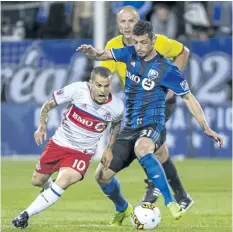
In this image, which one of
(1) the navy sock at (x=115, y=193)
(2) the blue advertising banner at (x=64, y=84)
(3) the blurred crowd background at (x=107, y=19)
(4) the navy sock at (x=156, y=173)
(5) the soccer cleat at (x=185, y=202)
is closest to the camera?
(4) the navy sock at (x=156, y=173)

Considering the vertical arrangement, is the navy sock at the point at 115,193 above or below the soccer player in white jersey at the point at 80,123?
below

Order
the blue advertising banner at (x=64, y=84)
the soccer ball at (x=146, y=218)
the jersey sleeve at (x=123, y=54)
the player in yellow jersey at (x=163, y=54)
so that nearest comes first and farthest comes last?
1. the soccer ball at (x=146, y=218)
2. the jersey sleeve at (x=123, y=54)
3. the player in yellow jersey at (x=163, y=54)
4. the blue advertising banner at (x=64, y=84)

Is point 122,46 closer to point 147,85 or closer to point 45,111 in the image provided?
point 147,85

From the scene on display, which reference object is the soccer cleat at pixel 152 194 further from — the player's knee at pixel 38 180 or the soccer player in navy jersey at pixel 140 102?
the player's knee at pixel 38 180

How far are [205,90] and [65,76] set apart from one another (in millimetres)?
2723

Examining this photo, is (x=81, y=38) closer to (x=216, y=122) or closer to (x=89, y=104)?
(x=216, y=122)

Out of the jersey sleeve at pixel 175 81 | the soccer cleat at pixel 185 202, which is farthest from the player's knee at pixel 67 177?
the soccer cleat at pixel 185 202

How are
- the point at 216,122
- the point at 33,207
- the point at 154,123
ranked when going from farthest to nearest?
the point at 216,122 → the point at 154,123 → the point at 33,207

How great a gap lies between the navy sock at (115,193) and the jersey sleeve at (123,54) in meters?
1.23

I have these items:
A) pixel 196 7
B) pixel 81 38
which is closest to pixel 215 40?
pixel 196 7

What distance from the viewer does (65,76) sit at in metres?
20.9

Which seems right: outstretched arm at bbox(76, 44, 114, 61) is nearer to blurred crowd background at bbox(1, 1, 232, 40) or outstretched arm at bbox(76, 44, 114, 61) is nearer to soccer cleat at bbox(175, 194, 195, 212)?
soccer cleat at bbox(175, 194, 195, 212)

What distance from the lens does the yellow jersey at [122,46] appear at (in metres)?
11.7

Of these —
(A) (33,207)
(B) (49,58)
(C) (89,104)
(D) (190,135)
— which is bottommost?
(D) (190,135)
